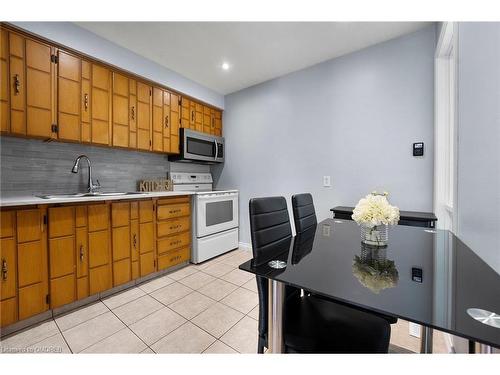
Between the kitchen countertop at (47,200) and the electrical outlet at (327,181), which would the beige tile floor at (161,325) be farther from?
the electrical outlet at (327,181)

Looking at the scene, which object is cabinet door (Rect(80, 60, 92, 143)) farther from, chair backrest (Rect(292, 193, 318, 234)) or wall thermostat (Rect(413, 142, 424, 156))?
wall thermostat (Rect(413, 142, 424, 156))

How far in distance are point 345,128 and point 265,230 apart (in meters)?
2.06

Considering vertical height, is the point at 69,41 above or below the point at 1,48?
above

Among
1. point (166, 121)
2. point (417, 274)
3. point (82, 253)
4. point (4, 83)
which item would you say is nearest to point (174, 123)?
point (166, 121)

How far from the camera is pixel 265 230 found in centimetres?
112

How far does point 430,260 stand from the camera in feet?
2.87

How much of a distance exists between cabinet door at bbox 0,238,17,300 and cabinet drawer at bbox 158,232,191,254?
117 cm

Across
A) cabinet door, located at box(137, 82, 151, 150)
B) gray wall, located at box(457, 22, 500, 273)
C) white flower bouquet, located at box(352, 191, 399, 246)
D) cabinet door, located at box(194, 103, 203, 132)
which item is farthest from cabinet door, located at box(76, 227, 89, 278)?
gray wall, located at box(457, 22, 500, 273)

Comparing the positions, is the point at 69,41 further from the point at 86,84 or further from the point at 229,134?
the point at 229,134

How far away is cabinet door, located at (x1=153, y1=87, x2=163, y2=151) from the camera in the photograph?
2760 mm

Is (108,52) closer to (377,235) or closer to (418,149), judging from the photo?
(377,235)
